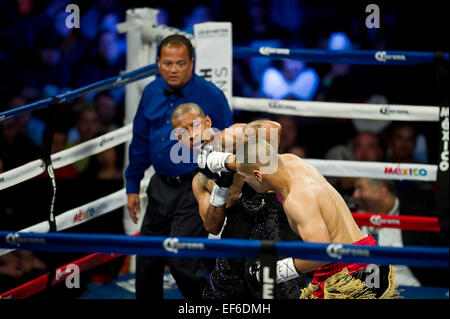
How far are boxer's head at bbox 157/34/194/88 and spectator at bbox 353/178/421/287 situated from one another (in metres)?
1.73

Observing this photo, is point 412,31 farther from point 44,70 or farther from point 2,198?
point 2,198

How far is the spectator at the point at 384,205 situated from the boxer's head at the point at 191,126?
1.73 metres

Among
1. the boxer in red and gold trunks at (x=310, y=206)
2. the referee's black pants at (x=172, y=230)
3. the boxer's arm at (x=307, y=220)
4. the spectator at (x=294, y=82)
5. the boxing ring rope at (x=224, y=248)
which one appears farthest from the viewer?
the spectator at (x=294, y=82)

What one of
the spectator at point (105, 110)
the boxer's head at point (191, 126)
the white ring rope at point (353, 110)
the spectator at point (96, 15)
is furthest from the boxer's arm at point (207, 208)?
the spectator at point (96, 15)

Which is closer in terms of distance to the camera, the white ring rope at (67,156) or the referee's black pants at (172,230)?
the white ring rope at (67,156)

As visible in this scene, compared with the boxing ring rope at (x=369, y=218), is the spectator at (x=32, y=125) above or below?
above

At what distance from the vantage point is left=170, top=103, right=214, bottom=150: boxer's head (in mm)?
3719

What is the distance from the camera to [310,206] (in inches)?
122

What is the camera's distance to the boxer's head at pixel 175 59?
4.11 metres

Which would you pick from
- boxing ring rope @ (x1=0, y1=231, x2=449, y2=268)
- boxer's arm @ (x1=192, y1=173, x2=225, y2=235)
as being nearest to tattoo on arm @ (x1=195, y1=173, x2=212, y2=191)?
boxer's arm @ (x1=192, y1=173, x2=225, y2=235)

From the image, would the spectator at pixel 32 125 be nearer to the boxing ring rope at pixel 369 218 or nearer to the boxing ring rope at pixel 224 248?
the boxing ring rope at pixel 369 218

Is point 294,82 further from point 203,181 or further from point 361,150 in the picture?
point 203,181

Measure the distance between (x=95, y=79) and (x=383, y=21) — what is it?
2681 mm

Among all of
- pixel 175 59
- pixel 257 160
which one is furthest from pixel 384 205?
pixel 257 160
